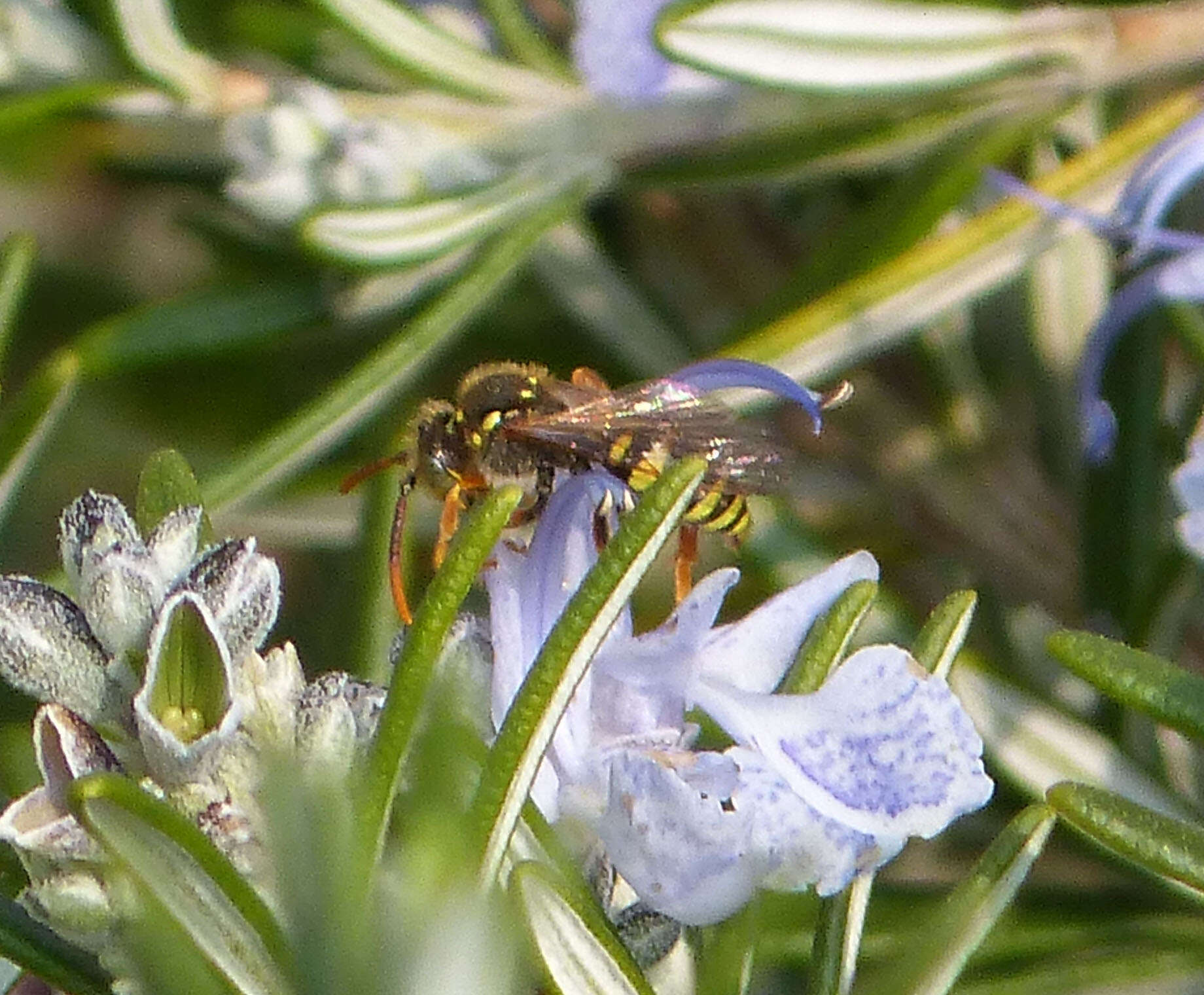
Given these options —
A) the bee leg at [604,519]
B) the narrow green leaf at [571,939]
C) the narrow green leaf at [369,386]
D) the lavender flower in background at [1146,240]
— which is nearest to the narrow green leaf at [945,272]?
the lavender flower in background at [1146,240]

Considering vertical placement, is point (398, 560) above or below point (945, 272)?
below

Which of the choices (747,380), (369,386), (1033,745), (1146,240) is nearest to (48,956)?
(747,380)

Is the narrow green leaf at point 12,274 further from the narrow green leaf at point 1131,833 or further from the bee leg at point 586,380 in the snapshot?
the narrow green leaf at point 1131,833

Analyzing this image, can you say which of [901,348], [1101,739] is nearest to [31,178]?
[901,348]

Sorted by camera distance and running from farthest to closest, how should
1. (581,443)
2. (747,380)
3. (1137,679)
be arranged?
(581,443)
(747,380)
(1137,679)

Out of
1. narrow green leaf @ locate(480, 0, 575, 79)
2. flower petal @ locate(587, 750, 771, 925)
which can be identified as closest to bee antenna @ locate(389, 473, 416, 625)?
flower petal @ locate(587, 750, 771, 925)

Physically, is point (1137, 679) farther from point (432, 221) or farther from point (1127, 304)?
point (432, 221)

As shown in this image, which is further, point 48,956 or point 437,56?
point 437,56
